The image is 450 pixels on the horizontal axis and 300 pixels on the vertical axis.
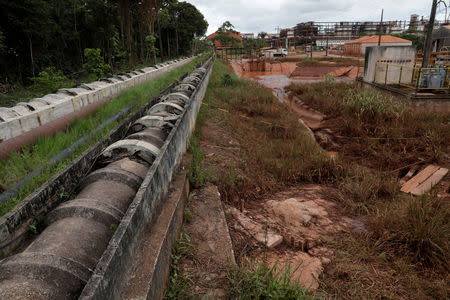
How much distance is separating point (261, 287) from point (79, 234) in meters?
1.47

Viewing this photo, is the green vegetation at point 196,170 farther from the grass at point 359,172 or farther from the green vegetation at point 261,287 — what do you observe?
the green vegetation at point 261,287

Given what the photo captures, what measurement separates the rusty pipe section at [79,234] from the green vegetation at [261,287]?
3.58ft

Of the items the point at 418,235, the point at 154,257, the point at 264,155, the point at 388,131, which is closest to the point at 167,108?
the point at 264,155

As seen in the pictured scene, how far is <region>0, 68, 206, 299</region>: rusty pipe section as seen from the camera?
175cm

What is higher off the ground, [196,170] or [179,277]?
[196,170]

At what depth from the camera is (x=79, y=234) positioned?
219 centimetres

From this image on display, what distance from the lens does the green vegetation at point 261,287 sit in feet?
7.29

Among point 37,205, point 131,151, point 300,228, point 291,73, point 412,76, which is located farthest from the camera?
point 291,73

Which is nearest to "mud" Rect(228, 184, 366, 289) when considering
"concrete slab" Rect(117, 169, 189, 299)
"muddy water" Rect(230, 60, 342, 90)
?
"concrete slab" Rect(117, 169, 189, 299)

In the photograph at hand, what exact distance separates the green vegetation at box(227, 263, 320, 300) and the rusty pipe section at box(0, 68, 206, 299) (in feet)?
3.58

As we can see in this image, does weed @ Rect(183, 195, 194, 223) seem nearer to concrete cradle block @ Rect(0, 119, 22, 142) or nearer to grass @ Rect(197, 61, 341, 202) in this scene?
grass @ Rect(197, 61, 341, 202)

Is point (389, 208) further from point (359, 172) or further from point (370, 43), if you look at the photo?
point (370, 43)

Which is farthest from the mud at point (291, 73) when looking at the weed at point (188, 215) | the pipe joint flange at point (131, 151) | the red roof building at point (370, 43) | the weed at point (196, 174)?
the weed at point (188, 215)

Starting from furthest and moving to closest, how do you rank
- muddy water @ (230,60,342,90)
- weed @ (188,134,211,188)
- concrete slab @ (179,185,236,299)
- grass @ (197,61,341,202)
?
muddy water @ (230,60,342,90) → grass @ (197,61,341,202) → weed @ (188,134,211,188) → concrete slab @ (179,185,236,299)
